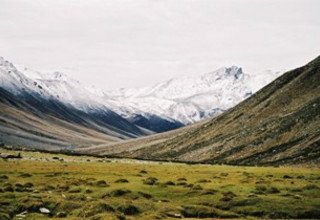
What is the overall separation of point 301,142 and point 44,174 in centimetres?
10596

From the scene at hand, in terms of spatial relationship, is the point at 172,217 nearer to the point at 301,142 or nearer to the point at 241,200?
the point at 241,200

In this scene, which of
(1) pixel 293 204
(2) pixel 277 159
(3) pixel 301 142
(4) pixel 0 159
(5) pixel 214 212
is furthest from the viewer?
(3) pixel 301 142

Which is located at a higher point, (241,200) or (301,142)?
(301,142)

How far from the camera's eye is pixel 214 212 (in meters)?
46.5

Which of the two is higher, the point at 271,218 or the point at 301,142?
the point at 301,142

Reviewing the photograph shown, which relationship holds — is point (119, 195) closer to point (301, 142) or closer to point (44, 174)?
point (44, 174)

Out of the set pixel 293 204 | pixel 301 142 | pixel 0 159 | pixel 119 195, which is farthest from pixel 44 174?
pixel 301 142

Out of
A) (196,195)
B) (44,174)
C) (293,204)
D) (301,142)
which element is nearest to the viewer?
(293,204)

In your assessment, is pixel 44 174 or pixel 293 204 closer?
pixel 293 204

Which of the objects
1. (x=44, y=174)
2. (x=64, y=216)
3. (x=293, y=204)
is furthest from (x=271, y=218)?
(x=44, y=174)

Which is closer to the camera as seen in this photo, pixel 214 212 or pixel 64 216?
pixel 64 216

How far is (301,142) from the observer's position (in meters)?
160

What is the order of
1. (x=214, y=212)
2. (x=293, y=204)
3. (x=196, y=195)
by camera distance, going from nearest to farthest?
(x=214, y=212) → (x=293, y=204) → (x=196, y=195)

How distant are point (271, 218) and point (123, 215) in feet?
41.9
